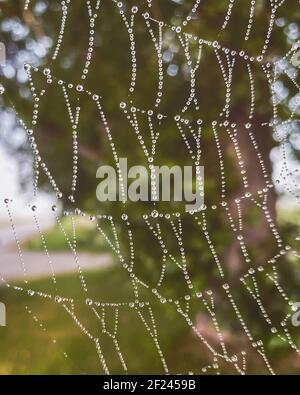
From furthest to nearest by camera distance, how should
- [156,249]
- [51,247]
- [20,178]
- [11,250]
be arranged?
[51,247], [11,250], [20,178], [156,249]

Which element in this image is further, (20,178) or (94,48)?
(20,178)

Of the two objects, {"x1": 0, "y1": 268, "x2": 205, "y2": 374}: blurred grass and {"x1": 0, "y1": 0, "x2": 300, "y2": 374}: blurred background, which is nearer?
{"x1": 0, "y1": 0, "x2": 300, "y2": 374}: blurred background

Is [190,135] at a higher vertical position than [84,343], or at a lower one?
higher

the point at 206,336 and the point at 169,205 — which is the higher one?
the point at 169,205

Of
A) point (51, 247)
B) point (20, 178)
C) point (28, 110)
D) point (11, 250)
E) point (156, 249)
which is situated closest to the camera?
point (156, 249)

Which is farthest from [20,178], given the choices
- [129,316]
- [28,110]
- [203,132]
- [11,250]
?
[11,250]

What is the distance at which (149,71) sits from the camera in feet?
10.9

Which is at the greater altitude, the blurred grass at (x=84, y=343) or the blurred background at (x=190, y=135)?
the blurred background at (x=190, y=135)

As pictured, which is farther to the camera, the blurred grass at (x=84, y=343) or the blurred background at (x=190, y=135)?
the blurred grass at (x=84, y=343)

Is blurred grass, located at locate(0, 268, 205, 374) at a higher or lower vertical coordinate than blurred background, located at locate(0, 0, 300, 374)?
lower

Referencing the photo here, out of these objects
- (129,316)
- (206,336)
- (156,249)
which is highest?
(156,249)

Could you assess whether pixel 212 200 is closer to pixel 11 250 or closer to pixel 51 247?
pixel 11 250

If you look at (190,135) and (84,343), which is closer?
(190,135)
